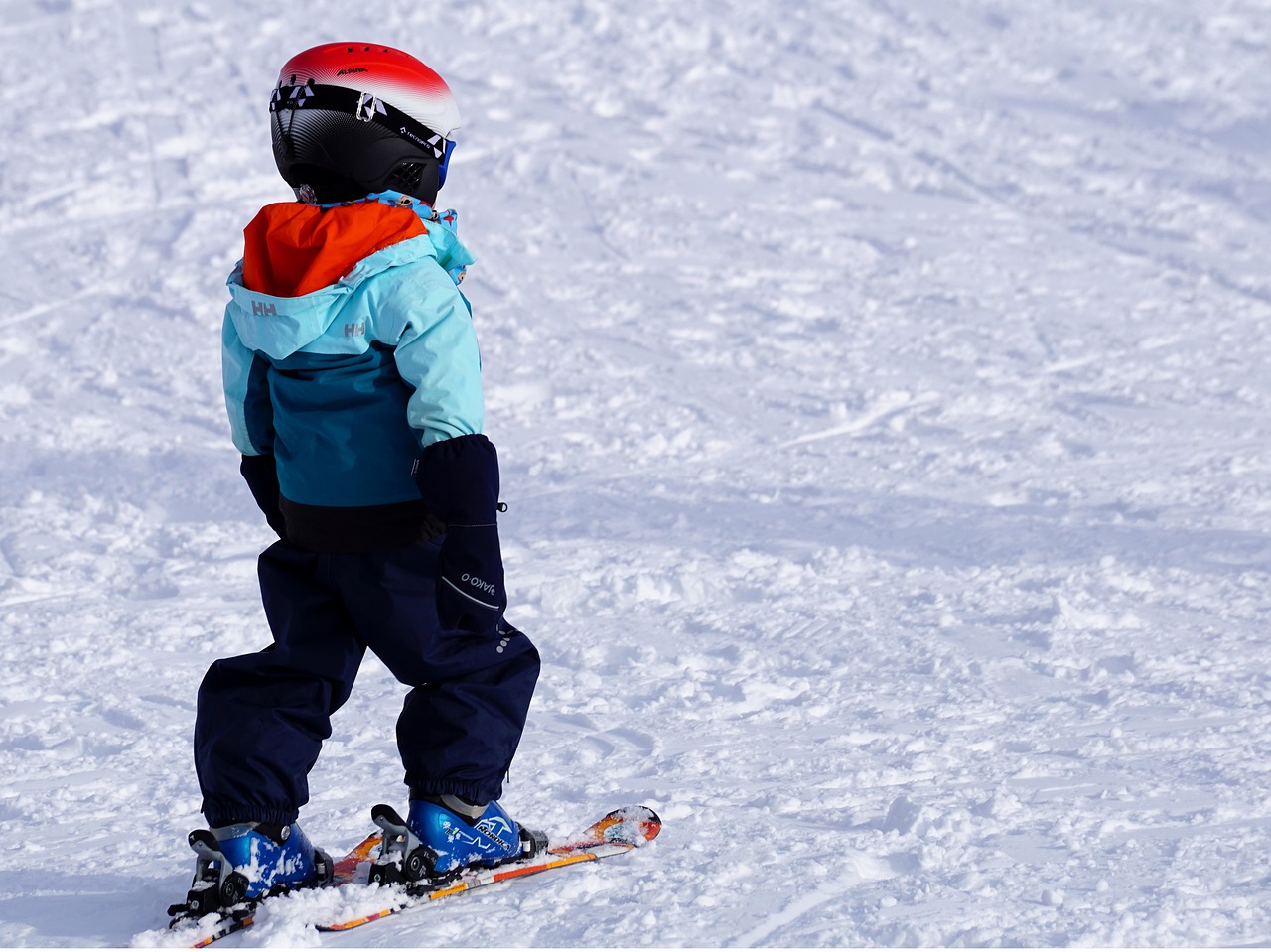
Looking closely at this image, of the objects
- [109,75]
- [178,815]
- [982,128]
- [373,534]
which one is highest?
[109,75]

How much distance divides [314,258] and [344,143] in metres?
0.21

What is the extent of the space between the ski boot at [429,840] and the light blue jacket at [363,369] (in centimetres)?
59

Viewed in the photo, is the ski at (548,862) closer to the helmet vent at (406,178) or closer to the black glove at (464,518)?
the black glove at (464,518)

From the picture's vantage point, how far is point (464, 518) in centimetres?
237

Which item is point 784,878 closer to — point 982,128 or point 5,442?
point 5,442

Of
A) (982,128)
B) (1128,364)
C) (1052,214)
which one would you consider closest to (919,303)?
(1128,364)

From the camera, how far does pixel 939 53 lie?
42.9ft

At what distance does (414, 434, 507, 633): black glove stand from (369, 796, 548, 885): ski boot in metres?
0.48

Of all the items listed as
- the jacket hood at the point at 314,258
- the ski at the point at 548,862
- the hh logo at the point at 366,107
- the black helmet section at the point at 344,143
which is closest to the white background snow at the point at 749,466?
the ski at the point at 548,862

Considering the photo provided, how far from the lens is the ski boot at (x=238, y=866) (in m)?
2.54

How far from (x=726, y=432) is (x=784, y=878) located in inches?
147

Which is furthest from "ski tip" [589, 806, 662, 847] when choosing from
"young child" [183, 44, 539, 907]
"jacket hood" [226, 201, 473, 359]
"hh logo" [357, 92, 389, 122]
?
"hh logo" [357, 92, 389, 122]

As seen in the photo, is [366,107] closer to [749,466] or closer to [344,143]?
[344,143]

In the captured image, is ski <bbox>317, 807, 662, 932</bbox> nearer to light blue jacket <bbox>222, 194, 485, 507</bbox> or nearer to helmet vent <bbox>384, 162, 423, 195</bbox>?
light blue jacket <bbox>222, 194, 485, 507</bbox>
